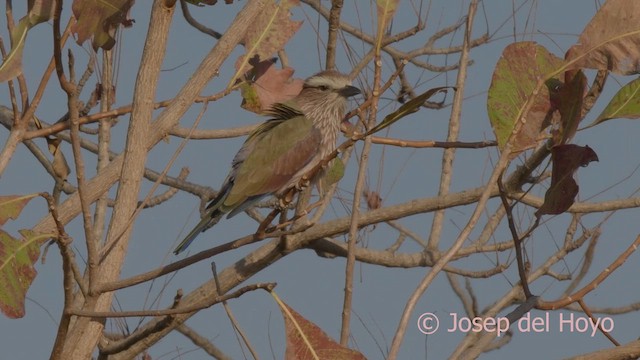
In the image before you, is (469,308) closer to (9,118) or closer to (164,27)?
(9,118)

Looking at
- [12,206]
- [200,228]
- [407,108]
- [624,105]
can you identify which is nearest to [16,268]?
[12,206]

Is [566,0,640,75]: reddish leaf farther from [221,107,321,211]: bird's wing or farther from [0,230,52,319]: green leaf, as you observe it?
[221,107,321,211]: bird's wing

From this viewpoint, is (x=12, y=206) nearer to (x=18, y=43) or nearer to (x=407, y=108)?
(x=18, y=43)

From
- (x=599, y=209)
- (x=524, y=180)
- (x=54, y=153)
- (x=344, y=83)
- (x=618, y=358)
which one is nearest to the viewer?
(x=618, y=358)

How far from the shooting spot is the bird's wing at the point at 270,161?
468 cm

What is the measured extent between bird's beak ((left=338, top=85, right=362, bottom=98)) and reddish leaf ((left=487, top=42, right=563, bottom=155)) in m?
2.61

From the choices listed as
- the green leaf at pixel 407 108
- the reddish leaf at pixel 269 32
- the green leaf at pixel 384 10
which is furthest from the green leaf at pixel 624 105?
the reddish leaf at pixel 269 32

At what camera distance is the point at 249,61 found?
3.48 meters

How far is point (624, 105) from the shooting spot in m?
2.77

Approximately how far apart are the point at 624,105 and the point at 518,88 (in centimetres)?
29

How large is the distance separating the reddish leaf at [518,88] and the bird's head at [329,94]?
8.15 feet

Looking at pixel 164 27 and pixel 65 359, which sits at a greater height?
pixel 164 27

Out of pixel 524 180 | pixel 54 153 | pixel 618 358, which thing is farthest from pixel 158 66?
pixel 524 180

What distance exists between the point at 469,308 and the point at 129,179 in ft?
11.9
